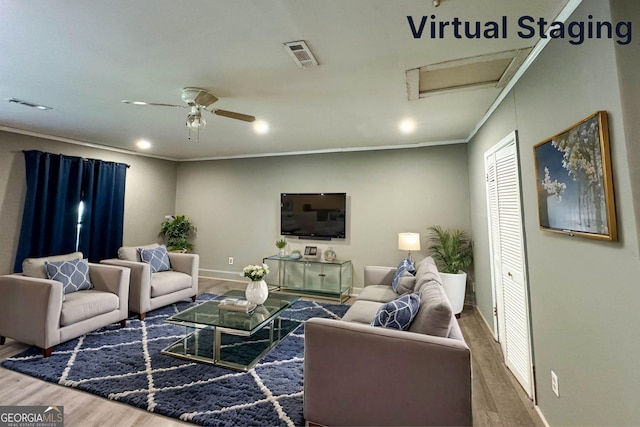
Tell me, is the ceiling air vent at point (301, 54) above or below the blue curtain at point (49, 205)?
above

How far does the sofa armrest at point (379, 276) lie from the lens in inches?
144

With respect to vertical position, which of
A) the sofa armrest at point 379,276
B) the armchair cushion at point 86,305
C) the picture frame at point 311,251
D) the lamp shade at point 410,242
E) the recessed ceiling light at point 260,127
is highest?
the recessed ceiling light at point 260,127

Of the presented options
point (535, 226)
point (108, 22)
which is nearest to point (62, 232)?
point (108, 22)

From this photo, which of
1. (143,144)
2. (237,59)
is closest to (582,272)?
(237,59)

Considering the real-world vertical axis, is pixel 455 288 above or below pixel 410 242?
below

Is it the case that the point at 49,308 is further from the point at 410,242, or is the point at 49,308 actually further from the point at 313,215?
the point at 410,242

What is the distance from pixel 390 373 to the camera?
5.13 feet

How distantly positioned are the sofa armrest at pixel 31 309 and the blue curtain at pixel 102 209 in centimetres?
171

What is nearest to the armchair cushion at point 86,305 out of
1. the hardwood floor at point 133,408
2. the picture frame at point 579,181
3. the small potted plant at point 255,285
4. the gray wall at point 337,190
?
the hardwood floor at point 133,408

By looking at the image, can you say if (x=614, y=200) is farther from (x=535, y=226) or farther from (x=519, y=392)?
(x=519, y=392)

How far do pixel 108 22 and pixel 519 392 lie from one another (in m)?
3.76

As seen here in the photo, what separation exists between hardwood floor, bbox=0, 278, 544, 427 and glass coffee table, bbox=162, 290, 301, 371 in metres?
0.67

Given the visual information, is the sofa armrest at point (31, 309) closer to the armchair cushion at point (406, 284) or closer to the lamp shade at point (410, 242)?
the armchair cushion at point (406, 284)

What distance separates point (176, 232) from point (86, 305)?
281cm
